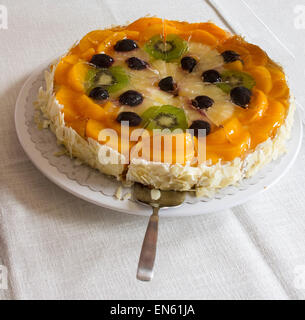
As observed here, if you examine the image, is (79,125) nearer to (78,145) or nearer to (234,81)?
(78,145)

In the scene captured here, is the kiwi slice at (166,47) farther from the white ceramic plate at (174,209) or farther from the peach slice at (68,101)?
the white ceramic plate at (174,209)

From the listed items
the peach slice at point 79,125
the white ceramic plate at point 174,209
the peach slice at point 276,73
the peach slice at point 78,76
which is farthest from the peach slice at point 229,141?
the peach slice at point 78,76

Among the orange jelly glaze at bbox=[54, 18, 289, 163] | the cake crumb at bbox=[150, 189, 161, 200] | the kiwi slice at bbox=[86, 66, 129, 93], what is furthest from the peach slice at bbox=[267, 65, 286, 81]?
the cake crumb at bbox=[150, 189, 161, 200]

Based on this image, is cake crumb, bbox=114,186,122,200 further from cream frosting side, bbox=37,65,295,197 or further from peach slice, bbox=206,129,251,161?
peach slice, bbox=206,129,251,161

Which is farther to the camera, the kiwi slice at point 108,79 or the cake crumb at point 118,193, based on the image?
the kiwi slice at point 108,79

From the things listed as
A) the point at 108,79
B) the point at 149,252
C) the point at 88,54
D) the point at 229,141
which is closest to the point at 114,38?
the point at 88,54

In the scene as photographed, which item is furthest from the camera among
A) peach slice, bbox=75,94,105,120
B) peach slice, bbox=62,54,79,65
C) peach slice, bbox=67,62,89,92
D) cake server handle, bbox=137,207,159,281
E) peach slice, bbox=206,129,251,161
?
peach slice, bbox=62,54,79,65
